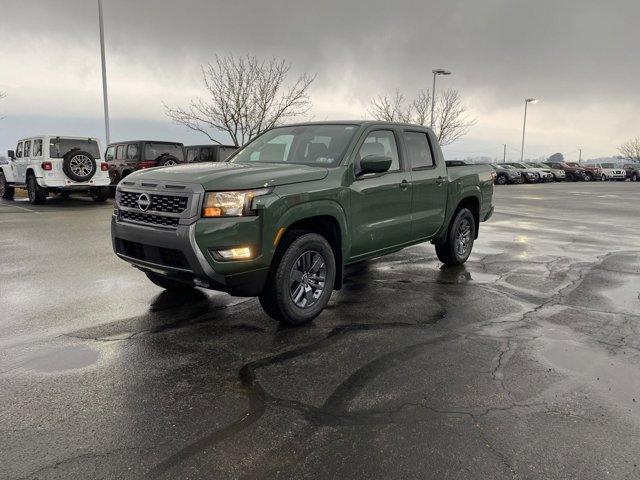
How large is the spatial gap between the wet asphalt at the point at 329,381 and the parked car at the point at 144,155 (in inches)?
399

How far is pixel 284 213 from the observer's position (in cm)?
430

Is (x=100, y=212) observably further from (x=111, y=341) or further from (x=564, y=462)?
(x=564, y=462)

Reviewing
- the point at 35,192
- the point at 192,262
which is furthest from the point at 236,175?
the point at 35,192

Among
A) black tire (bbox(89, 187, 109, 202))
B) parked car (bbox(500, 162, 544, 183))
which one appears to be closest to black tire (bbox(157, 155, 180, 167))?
black tire (bbox(89, 187, 109, 202))

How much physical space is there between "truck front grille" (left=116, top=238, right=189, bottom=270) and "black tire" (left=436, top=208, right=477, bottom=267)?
409 cm

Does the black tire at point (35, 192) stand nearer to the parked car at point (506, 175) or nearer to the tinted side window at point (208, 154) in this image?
the tinted side window at point (208, 154)

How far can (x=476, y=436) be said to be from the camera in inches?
112

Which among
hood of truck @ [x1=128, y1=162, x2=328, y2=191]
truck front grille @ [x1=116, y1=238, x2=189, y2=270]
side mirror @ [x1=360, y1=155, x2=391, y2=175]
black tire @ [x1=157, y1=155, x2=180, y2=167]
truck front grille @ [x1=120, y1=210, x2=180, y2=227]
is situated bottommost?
truck front grille @ [x1=116, y1=238, x2=189, y2=270]

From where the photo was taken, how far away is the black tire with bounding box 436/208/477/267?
280 inches

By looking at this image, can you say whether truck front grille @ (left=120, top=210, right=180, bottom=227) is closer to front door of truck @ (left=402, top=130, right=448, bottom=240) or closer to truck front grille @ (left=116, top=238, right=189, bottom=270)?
truck front grille @ (left=116, top=238, right=189, bottom=270)

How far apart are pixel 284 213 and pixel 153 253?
1.21 metres

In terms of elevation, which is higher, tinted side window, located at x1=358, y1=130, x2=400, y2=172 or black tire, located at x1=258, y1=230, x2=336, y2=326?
tinted side window, located at x1=358, y1=130, x2=400, y2=172

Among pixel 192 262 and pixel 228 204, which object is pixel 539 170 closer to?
pixel 228 204

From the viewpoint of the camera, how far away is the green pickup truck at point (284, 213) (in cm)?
409
